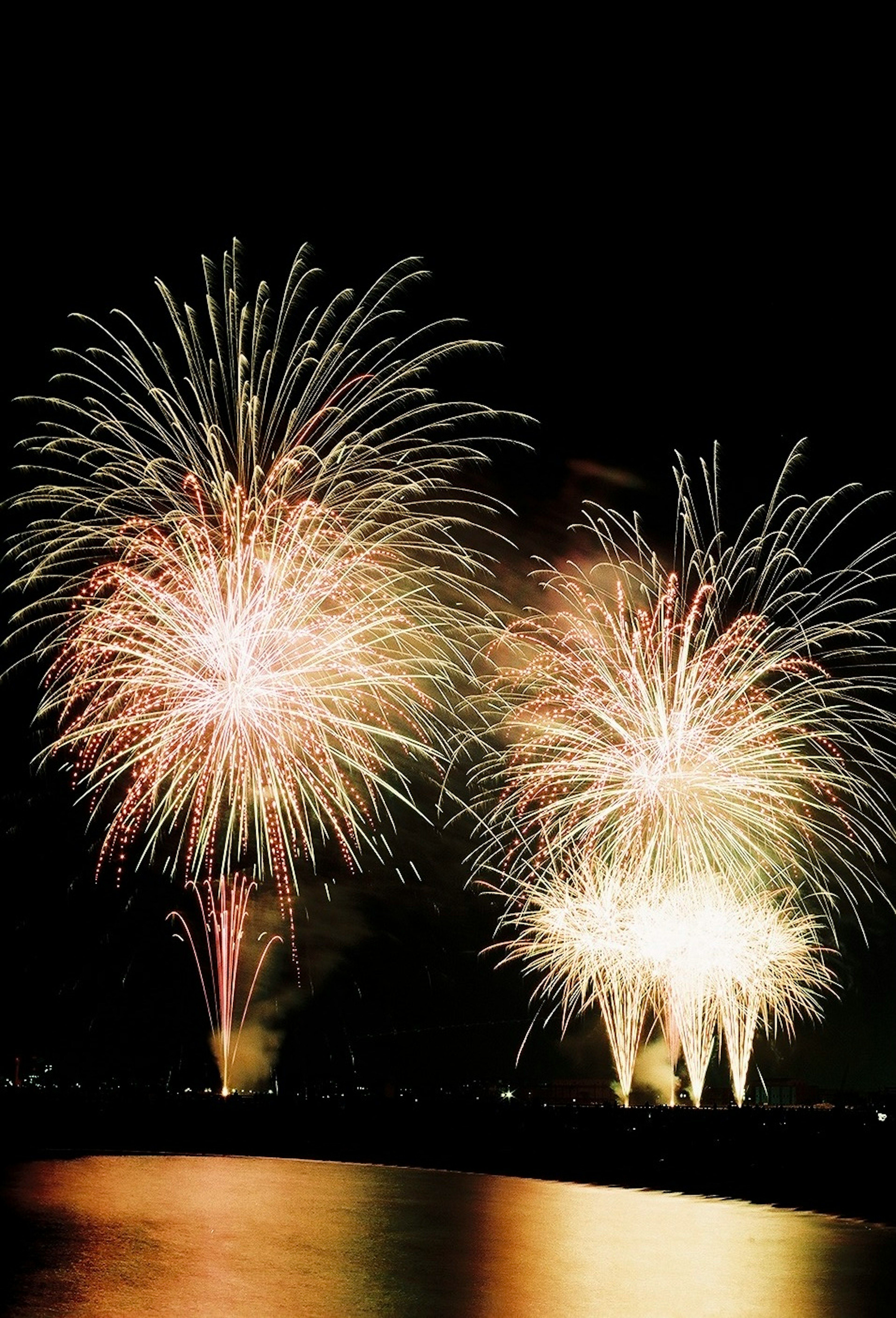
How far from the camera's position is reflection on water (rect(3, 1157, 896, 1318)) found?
10.4m

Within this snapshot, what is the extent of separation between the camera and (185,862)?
47.1 meters

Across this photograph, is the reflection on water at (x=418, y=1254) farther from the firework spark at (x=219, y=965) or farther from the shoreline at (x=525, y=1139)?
the firework spark at (x=219, y=965)

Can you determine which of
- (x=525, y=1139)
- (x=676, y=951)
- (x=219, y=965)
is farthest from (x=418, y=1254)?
(x=219, y=965)

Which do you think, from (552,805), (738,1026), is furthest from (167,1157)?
(738,1026)

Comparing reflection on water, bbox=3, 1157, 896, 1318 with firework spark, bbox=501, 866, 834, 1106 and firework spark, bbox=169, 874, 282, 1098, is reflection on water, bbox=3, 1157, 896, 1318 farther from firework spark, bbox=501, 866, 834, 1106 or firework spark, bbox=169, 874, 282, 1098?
firework spark, bbox=169, 874, 282, 1098

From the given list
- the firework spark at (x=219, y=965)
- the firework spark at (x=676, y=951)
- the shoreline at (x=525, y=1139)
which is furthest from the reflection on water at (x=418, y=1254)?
the firework spark at (x=219, y=965)

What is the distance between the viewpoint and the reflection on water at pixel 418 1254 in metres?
10.4

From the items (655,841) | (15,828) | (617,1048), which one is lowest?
(617,1048)

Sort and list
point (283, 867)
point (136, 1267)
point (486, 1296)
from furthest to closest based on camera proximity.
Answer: point (283, 867) < point (136, 1267) < point (486, 1296)

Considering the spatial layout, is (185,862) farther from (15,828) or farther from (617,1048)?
(617,1048)

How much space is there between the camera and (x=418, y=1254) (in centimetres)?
1327

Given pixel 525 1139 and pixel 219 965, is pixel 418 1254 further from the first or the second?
pixel 219 965

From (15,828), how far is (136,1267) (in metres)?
33.0

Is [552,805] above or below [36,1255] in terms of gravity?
above
